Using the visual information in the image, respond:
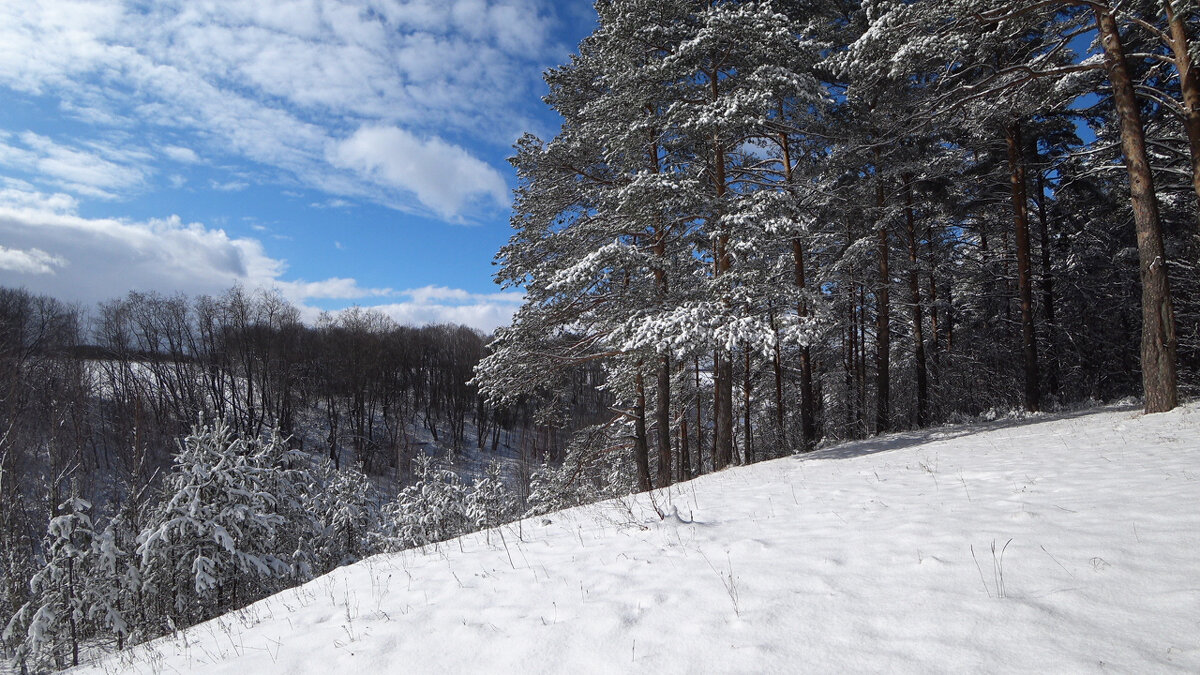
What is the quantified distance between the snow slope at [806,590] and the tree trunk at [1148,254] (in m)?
2.27

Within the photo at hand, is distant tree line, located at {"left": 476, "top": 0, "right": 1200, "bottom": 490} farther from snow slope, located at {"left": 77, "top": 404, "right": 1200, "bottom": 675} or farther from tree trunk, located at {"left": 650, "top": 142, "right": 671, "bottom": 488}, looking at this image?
snow slope, located at {"left": 77, "top": 404, "right": 1200, "bottom": 675}

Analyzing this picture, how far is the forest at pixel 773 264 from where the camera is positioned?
8.89 m

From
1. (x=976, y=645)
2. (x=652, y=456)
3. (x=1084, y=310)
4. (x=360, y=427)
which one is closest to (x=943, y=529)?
(x=976, y=645)

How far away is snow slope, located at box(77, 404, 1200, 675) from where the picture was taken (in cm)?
267

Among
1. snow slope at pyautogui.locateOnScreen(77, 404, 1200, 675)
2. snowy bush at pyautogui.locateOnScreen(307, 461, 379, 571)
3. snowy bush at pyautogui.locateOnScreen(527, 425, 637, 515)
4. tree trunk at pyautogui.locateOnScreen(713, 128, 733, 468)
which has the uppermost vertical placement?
tree trunk at pyautogui.locateOnScreen(713, 128, 733, 468)

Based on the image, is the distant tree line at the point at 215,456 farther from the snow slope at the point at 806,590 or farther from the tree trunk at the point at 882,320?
the tree trunk at the point at 882,320

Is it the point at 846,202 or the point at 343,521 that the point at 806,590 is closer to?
the point at 846,202

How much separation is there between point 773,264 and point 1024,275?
21.1ft

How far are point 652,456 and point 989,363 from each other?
12.5 metres

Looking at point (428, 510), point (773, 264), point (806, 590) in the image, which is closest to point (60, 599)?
point (428, 510)

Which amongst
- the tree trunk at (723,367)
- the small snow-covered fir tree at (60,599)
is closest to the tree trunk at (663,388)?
the tree trunk at (723,367)

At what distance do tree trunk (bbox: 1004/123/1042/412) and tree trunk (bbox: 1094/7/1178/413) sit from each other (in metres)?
3.81

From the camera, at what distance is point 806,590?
3404mm

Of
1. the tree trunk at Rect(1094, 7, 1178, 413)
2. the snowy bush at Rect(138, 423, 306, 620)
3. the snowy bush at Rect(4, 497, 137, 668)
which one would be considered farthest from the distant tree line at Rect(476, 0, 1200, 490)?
the snowy bush at Rect(4, 497, 137, 668)
